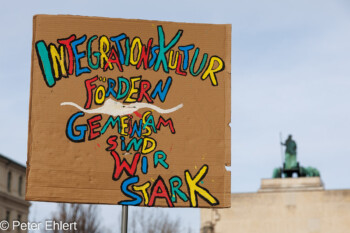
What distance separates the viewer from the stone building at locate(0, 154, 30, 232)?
218 feet

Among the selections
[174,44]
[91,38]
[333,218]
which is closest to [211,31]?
[174,44]

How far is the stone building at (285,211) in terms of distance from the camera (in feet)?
222

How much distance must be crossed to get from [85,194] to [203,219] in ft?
203

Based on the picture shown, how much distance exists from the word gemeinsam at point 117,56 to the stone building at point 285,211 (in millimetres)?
60907

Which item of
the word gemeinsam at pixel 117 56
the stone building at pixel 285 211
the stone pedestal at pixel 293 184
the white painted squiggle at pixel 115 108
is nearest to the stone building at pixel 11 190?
the stone building at pixel 285 211

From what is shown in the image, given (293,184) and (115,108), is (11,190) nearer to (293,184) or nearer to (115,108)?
(293,184)

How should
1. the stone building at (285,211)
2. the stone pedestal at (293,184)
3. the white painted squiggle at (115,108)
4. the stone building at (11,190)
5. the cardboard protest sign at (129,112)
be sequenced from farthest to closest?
the stone pedestal at (293,184) < the stone building at (285,211) < the stone building at (11,190) < the white painted squiggle at (115,108) < the cardboard protest sign at (129,112)

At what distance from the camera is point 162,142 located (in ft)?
26.1

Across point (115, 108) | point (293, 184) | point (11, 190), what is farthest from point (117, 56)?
point (11, 190)

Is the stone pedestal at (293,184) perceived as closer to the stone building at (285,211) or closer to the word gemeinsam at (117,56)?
the stone building at (285,211)

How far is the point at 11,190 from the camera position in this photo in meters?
68.7

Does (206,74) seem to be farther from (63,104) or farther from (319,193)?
(319,193)

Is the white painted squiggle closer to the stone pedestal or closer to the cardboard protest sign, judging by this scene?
the cardboard protest sign

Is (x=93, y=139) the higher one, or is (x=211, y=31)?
(x=211, y=31)
